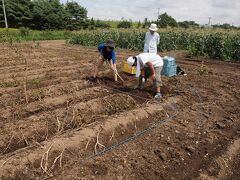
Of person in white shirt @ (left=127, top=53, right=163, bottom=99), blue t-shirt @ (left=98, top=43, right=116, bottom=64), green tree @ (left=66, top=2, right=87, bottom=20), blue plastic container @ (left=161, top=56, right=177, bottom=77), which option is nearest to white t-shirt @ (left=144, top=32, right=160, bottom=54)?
blue plastic container @ (left=161, top=56, right=177, bottom=77)

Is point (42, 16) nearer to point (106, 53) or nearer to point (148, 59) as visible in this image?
point (106, 53)

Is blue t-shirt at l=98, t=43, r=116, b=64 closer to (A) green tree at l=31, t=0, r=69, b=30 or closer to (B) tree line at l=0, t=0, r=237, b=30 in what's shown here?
(B) tree line at l=0, t=0, r=237, b=30

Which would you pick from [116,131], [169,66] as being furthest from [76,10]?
[116,131]

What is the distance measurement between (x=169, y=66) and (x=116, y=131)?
4.34 m

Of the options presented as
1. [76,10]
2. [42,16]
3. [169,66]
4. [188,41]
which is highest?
[76,10]

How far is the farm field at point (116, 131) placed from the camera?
11.0ft

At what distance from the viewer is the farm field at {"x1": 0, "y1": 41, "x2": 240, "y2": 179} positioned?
11.0ft

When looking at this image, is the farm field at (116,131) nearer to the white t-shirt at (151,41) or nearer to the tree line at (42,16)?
the white t-shirt at (151,41)

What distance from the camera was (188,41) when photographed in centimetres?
1562

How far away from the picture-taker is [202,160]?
145 inches

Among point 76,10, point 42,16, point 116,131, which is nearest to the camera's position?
point 116,131

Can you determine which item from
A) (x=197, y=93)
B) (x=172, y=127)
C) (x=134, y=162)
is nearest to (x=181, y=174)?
(x=134, y=162)

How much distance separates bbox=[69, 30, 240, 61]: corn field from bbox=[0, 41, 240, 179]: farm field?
625 cm

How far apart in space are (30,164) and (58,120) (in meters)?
1.33
